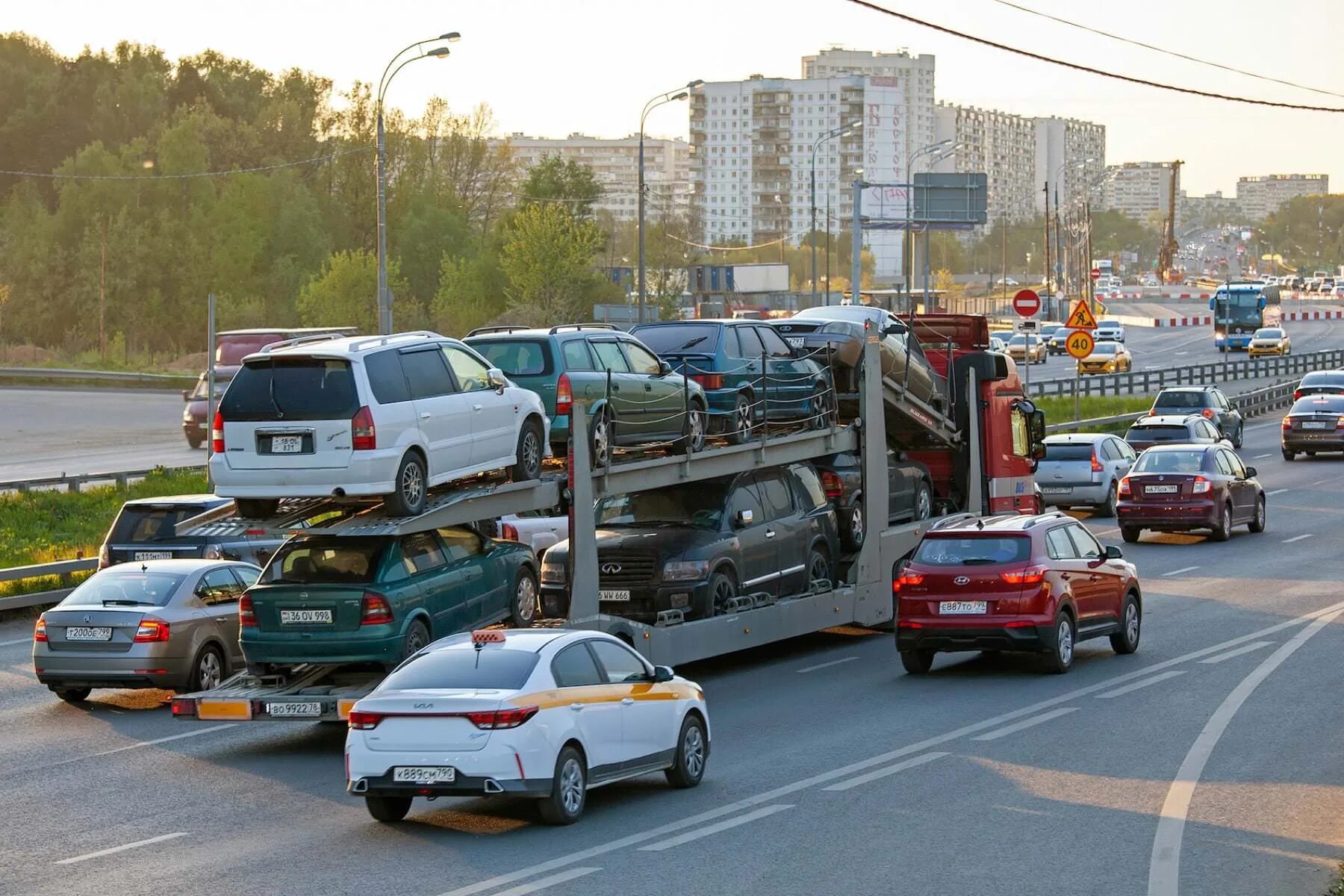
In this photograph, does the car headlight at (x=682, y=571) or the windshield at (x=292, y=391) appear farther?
the car headlight at (x=682, y=571)

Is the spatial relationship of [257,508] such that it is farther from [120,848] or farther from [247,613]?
[120,848]

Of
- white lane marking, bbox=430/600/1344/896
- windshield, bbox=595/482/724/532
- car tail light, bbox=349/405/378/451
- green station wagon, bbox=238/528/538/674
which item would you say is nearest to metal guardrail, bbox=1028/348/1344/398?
white lane marking, bbox=430/600/1344/896

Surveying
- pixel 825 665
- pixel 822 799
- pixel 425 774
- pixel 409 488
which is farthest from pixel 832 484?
pixel 425 774

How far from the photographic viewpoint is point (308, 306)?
284 ft

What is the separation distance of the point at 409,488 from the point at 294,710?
6.55ft

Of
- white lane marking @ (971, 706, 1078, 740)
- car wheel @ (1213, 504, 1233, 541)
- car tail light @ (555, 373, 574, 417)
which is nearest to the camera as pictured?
white lane marking @ (971, 706, 1078, 740)

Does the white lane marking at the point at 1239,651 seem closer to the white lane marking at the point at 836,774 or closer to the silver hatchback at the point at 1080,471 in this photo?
the white lane marking at the point at 836,774

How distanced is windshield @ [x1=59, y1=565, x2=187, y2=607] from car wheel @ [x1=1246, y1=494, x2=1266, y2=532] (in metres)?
21.5

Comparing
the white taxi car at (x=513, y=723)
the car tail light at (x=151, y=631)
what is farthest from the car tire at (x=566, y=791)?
the car tail light at (x=151, y=631)

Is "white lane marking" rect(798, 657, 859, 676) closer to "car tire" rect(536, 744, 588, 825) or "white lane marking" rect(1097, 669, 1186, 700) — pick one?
"white lane marking" rect(1097, 669, 1186, 700)

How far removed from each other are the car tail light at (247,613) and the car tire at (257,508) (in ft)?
2.60

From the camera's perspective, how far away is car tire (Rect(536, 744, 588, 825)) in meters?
12.2

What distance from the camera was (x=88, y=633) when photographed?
17750 mm

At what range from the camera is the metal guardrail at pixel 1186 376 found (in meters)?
66.2
